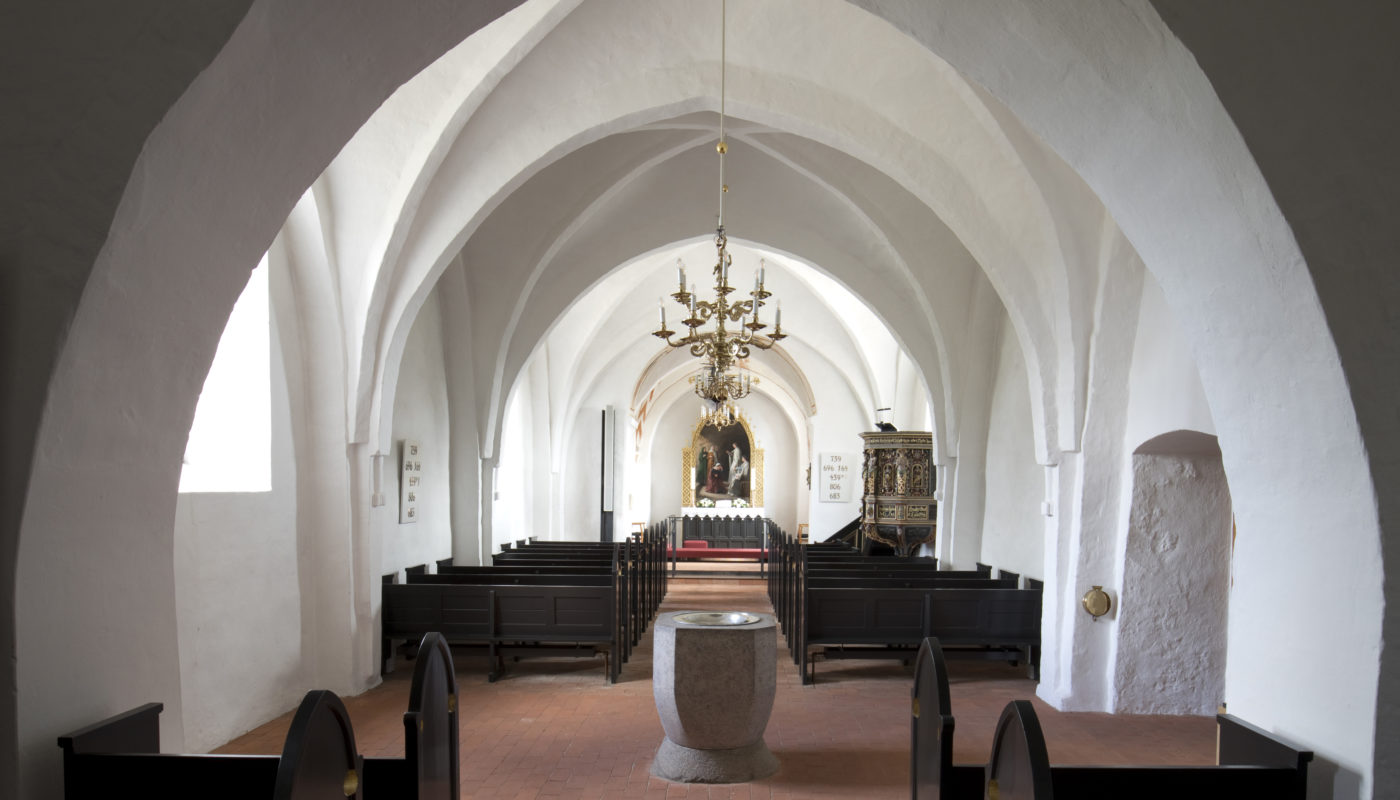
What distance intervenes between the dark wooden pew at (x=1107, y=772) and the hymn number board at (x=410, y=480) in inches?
306

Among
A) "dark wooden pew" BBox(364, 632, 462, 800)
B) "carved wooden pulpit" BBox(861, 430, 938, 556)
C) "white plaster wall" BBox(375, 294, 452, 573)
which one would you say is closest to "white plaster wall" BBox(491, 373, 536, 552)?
"white plaster wall" BBox(375, 294, 452, 573)

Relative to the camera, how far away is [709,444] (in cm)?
2836

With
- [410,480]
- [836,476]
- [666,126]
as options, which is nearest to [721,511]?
[836,476]

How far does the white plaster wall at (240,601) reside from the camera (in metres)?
6.36

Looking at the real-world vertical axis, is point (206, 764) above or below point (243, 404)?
Answer: below

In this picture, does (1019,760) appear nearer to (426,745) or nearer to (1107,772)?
(1107,772)

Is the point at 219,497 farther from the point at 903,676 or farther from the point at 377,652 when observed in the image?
the point at 903,676

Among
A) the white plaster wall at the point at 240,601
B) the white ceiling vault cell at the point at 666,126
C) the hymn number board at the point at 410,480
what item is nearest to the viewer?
the white plaster wall at the point at 240,601

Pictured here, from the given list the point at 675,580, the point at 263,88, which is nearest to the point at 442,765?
the point at 263,88

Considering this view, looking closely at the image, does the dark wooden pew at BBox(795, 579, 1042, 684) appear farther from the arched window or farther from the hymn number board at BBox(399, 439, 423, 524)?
the arched window

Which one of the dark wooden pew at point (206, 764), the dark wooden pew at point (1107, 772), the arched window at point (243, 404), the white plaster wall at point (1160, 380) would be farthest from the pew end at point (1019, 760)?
the arched window at point (243, 404)

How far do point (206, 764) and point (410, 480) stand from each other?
7890 mm

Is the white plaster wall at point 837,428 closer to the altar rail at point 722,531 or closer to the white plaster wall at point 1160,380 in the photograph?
the altar rail at point 722,531

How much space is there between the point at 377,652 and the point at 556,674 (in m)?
1.63
